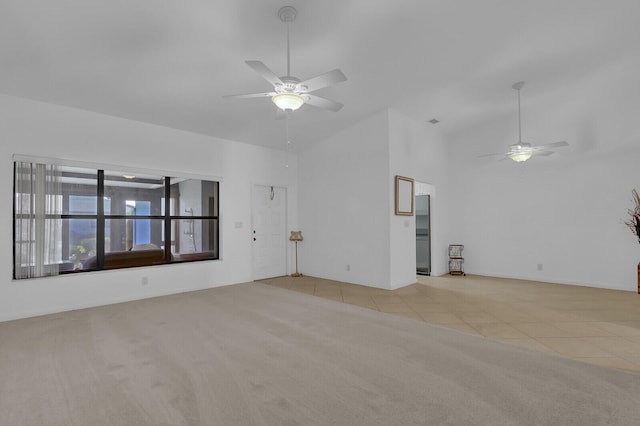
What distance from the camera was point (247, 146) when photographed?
6.13 m

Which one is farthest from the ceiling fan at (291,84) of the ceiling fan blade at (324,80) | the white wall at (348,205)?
the white wall at (348,205)

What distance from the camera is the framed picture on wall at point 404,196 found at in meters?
5.32

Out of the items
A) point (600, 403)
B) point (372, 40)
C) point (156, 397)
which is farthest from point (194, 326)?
point (372, 40)

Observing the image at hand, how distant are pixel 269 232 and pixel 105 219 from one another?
9.78 feet

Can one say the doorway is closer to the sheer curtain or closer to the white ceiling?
the white ceiling

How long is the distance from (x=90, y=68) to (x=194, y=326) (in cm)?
325

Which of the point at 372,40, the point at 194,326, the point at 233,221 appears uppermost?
the point at 372,40

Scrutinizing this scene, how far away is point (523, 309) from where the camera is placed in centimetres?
409

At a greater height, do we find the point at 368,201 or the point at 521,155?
the point at 521,155

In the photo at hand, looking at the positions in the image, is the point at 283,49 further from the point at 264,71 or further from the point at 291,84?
the point at 264,71

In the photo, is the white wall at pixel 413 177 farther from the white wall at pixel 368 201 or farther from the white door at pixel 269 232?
the white door at pixel 269 232

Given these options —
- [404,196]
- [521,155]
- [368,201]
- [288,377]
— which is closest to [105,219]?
[288,377]

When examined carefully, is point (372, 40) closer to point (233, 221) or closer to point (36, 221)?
point (233, 221)

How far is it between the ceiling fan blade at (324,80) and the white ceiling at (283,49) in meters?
0.80
